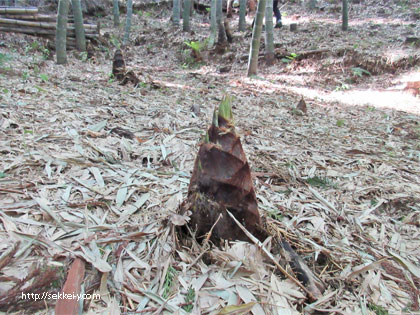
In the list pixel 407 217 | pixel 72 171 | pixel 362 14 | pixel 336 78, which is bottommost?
pixel 407 217

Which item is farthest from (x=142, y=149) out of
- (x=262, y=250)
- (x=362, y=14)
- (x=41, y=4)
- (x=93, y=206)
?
(x=41, y=4)

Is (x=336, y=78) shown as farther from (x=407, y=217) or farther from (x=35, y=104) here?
(x=35, y=104)

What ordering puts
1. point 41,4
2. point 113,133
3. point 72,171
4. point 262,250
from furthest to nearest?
point 41,4
point 113,133
point 72,171
point 262,250

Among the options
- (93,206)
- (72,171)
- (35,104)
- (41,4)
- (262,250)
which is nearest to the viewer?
(262,250)

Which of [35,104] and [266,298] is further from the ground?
[35,104]

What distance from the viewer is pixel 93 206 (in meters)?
1.64

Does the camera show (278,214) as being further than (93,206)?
Yes

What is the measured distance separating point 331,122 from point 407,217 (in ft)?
9.35

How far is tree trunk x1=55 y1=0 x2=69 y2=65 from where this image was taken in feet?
21.0

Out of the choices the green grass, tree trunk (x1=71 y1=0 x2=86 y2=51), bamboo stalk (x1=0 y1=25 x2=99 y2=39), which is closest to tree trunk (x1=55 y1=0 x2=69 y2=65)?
tree trunk (x1=71 y1=0 x2=86 y2=51)

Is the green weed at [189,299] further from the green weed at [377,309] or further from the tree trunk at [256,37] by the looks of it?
the tree trunk at [256,37]

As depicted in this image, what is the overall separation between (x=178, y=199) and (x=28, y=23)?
9523 millimetres

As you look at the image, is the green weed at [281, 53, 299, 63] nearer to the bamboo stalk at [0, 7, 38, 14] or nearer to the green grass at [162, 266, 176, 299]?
the bamboo stalk at [0, 7, 38, 14]

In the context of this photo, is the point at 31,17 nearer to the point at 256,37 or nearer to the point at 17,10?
the point at 17,10
